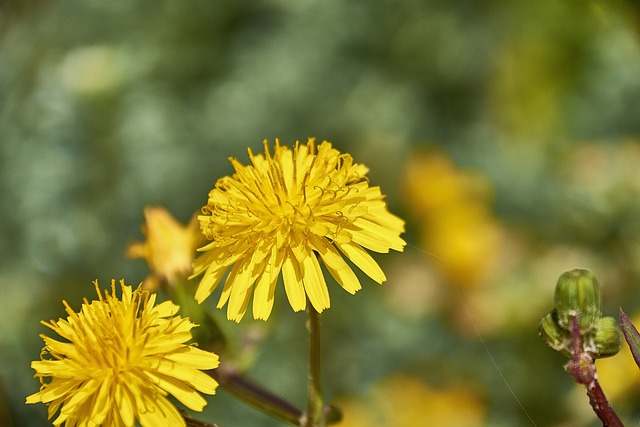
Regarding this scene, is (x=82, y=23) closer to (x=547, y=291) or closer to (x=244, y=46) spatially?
(x=244, y=46)

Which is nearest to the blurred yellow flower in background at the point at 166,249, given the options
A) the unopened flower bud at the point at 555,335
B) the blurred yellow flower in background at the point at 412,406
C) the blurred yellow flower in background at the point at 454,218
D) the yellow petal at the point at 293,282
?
the yellow petal at the point at 293,282

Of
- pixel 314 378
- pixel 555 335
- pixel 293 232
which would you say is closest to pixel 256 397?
pixel 314 378

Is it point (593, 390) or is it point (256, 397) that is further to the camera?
point (256, 397)

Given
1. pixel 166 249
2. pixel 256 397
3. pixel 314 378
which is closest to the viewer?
pixel 314 378

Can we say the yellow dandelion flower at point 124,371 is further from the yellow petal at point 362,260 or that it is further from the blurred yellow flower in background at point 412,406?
the blurred yellow flower in background at point 412,406

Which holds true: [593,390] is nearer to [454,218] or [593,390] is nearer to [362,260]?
[362,260]

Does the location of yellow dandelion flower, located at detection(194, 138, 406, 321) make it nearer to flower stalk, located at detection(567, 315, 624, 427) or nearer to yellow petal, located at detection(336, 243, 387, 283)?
yellow petal, located at detection(336, 243, 387, 283)

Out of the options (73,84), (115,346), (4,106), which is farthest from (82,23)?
(115,346)
